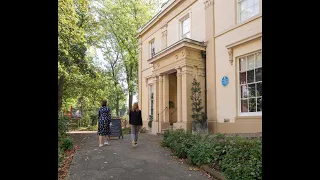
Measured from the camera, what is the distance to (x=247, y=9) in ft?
31.5

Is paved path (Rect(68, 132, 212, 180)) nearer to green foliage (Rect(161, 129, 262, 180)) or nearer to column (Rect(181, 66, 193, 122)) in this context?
green foliage (Rect(161, 129, 262, 180))

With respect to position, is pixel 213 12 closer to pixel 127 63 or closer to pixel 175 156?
pixel 175 156

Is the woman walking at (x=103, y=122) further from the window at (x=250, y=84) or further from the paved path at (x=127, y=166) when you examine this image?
the window at (x=250, y=84)

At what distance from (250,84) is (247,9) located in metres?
3.21

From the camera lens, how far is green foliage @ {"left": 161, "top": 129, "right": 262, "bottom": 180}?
4.65m

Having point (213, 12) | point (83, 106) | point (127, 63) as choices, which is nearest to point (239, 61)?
point (213, 12)

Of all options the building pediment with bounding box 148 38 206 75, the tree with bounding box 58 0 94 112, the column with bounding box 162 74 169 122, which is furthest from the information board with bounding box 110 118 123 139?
the building pediment with bounding box 148 38 206 75

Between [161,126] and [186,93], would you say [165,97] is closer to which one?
[161,126]

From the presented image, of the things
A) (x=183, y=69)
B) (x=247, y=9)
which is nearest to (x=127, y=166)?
(x=183, y=69)

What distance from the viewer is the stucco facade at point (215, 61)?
9148 millimetres
